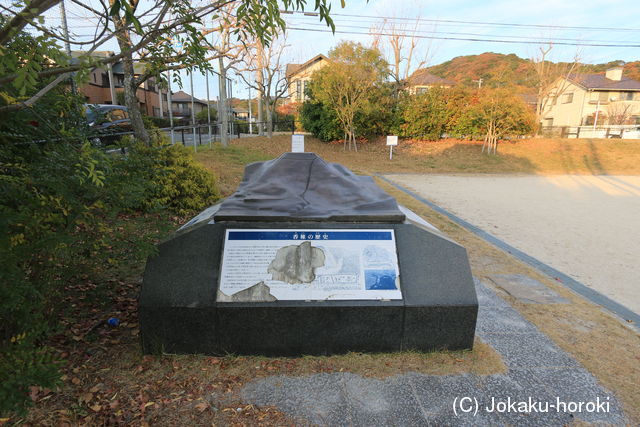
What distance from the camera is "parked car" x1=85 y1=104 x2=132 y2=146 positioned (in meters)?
3.26

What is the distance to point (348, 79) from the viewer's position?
1894cm

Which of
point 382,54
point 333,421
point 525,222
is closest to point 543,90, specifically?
point 382,54

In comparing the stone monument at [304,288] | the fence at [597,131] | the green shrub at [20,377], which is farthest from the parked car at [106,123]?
the fence at [597,131]

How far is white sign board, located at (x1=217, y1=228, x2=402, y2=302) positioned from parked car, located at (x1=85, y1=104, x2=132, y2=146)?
152cm

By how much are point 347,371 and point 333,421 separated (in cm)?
46

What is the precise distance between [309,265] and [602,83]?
5170cm

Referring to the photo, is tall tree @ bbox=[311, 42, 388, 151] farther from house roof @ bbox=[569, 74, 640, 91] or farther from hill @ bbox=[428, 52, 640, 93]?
hill @ bbox=[428, 52, 640, 93]

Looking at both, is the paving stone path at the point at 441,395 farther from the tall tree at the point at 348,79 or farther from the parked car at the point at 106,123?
the tall tree at the point at 348,79

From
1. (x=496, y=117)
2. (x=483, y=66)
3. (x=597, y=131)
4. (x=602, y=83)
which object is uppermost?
(x=483, y=66)

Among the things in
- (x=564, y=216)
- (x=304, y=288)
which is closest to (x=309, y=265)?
(x=304, y=288)

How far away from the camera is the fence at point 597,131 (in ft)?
96.0

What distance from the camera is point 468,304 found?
277 cm

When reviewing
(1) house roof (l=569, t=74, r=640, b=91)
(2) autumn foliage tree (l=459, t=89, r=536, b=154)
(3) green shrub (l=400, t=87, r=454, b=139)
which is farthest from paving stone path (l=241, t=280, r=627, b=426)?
(1) house roof (l=569, t=74, r=640, b=91)

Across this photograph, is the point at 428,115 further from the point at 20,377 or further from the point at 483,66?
the point at 483,66
